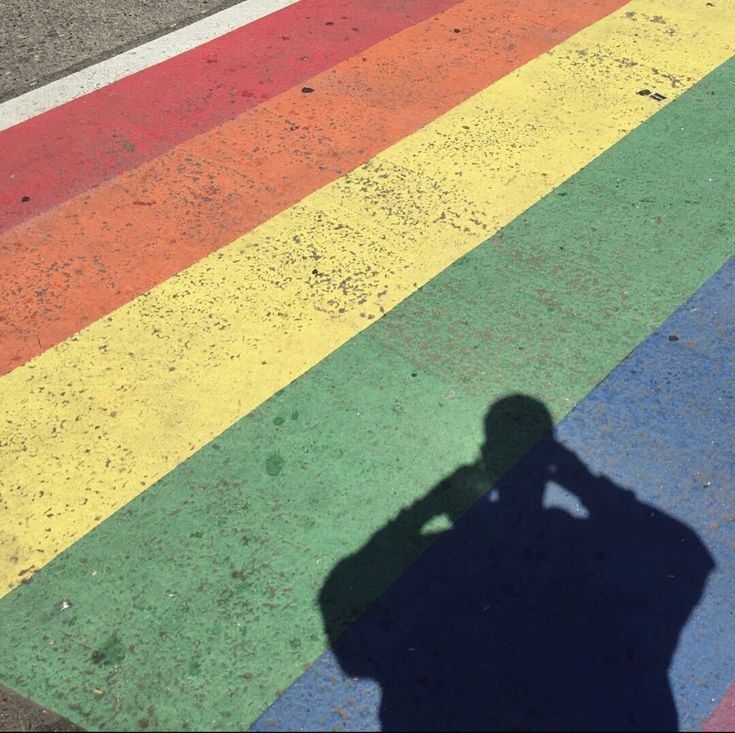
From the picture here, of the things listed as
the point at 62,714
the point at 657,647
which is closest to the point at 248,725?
the point at 62,714

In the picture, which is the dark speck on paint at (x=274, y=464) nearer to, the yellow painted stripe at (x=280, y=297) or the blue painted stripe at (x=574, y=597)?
the yellow painted stripe at (x=280, y=297)

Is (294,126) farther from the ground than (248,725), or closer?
farther from the ground

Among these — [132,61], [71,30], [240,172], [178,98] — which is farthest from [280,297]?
[71,30]

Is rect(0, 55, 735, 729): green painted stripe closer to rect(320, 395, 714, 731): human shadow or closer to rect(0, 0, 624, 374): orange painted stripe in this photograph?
rect(320, 395, 714, 731): human shadow

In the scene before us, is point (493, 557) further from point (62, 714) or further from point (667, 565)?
point (62, 714)

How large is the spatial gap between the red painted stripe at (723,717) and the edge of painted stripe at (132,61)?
18.2 feet

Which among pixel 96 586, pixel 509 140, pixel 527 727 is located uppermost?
pixel 509 140

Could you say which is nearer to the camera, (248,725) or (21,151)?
(248,725)

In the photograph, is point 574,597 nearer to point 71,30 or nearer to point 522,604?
point 522,604

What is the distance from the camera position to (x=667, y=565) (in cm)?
363

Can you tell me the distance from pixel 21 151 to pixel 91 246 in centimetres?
123

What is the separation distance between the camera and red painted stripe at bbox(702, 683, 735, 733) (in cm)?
321

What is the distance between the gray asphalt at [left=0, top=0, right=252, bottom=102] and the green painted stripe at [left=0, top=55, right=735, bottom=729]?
340 centimetres

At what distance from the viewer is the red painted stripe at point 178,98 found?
570 centimetres
